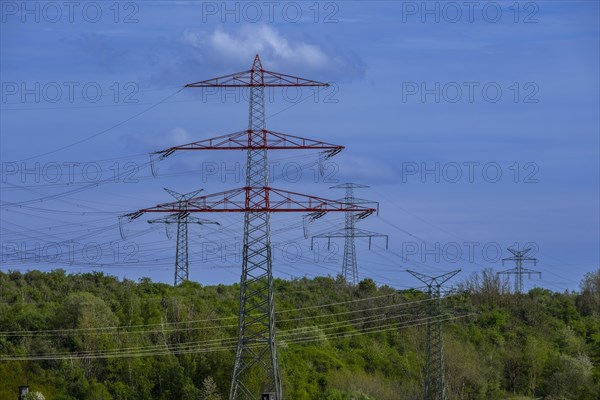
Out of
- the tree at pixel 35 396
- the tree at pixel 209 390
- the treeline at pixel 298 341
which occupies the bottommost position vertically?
the tree at pixel 35 396

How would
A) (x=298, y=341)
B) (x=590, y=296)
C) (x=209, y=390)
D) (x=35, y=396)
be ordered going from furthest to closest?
(x=590, y=296), (x=298, y=341), (x=209, y=390), (x=35, y=396)

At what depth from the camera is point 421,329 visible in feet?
403

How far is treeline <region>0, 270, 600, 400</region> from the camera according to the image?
95.2 m

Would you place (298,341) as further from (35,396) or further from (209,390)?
(35,396)

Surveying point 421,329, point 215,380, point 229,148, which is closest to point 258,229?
point 229,148

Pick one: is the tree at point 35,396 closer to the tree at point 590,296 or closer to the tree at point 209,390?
the tree at point 209,390

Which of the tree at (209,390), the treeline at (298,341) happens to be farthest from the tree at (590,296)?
the tree at (209,390)

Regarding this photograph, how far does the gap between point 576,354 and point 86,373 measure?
47.1 meters

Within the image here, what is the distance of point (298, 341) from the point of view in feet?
362

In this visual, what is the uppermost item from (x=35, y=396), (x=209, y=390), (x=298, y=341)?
(x=298, y=341)

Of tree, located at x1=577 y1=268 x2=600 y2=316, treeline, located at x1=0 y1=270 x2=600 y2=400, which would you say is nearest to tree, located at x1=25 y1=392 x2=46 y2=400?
treeline, located at x1=0 y1=270 x2=600 y2=400

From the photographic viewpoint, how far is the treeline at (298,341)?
95.2 metres

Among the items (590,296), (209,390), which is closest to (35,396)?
(209,390)

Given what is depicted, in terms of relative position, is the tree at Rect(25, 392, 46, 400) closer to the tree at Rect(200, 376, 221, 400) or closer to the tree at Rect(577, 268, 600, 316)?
the tree at Rect(200, 376, 221, 400)
